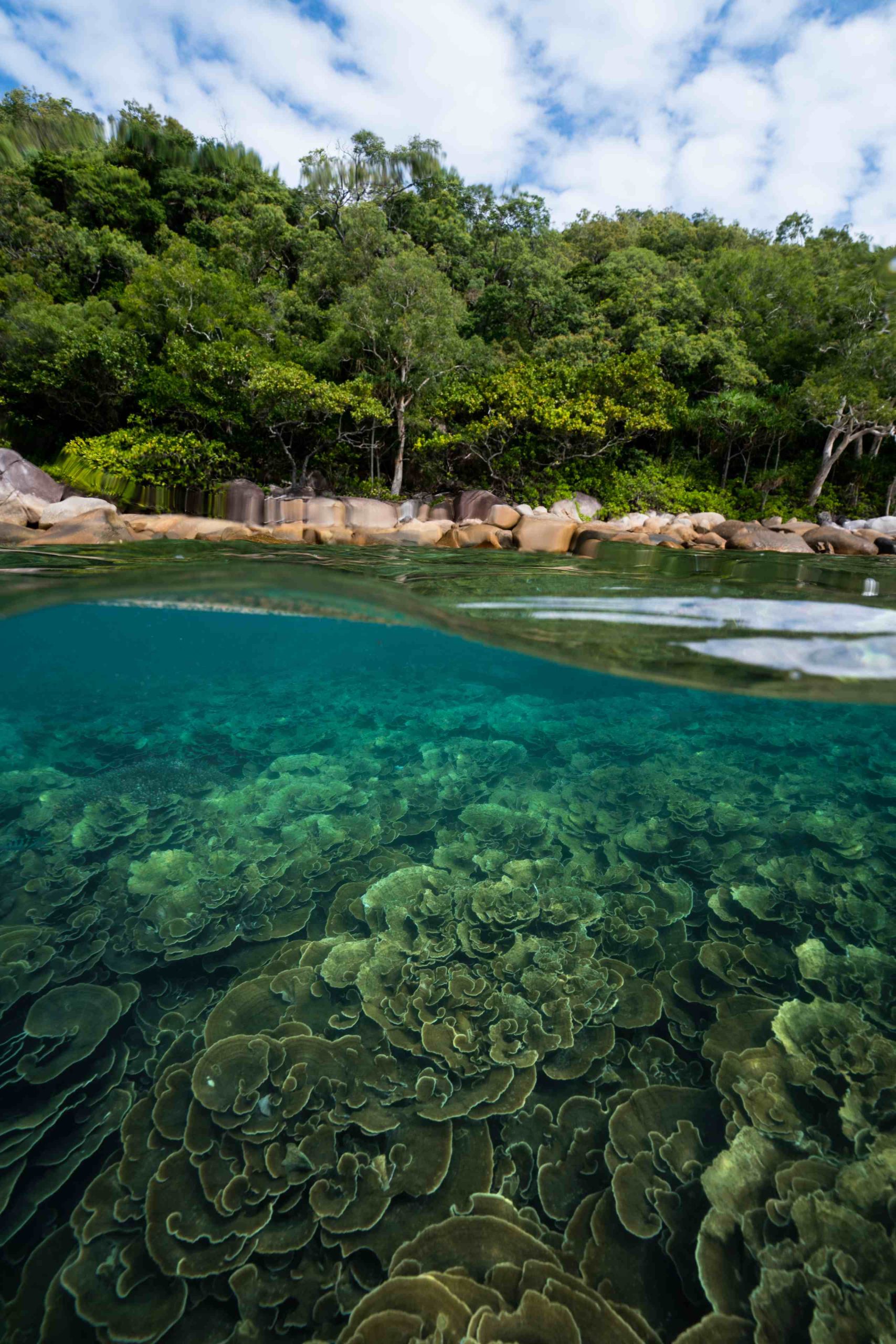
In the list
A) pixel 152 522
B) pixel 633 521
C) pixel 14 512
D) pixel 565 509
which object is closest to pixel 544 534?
pixel 565 509

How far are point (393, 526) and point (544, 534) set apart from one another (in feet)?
16.8

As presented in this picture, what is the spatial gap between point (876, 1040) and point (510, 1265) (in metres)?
1.82

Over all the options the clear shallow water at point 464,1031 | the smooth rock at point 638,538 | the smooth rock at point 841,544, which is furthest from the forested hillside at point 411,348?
the clear shallow water at point 464,1031

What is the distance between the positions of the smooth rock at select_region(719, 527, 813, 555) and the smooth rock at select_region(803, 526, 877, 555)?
0.20 meters

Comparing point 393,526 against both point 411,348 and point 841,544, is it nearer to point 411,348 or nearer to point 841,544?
point 411,348

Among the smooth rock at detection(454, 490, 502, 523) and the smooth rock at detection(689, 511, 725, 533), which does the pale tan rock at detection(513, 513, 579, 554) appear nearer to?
the smooth rock at detection(454, 490, 502, 523)

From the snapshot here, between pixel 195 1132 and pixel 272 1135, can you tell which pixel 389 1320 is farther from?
pixel 195 1132

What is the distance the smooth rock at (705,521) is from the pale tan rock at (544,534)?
6.00 metres

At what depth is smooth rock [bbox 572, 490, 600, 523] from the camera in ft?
64.8

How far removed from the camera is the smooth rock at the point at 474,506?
1802 centimetres

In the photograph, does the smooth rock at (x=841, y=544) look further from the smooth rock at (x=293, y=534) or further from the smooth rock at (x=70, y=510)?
the smooth rock at (x=70, y=510)

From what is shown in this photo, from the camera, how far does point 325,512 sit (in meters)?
16.3

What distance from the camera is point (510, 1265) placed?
64.7 inches

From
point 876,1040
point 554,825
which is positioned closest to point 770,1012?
point 876,1040
